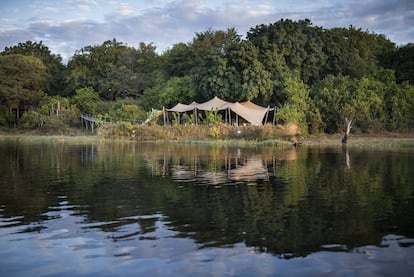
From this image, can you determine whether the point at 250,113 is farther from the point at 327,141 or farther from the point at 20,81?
the point at 20,81

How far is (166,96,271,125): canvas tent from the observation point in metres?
39.6

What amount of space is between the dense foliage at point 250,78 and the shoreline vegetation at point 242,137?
8.02 ft

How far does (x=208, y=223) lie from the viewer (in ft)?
29.1

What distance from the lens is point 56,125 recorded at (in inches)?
1961

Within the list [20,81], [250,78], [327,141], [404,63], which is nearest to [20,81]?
[20,81]

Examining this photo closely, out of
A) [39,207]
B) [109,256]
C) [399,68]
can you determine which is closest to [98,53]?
[399,68]

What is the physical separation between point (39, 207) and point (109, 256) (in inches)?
169

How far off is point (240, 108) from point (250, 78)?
3.09m

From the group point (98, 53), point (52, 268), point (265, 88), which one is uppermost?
point (98, 53)

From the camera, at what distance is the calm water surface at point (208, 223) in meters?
6.51

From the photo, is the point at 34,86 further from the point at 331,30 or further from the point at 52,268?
the point at 52,268

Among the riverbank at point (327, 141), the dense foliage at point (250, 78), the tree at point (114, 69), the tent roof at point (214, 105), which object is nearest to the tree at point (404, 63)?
the dense foliage at point (250, 78)

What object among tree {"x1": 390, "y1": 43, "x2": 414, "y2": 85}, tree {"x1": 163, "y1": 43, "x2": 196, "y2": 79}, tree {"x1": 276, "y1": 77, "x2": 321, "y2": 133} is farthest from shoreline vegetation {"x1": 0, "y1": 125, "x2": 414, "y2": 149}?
tree {"x1": 163, "y1": 43, "x2": 196, "y2": 79}

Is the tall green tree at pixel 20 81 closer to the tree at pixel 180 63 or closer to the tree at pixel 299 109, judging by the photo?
the tree at pixel 180 63
